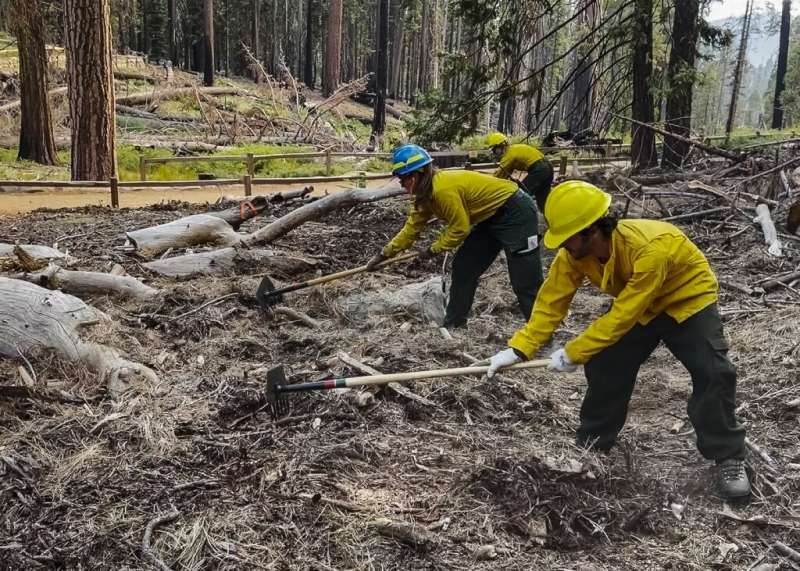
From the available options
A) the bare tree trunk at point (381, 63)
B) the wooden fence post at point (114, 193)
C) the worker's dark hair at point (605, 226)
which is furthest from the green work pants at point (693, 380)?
the bare tree trunk at point (381, 63)

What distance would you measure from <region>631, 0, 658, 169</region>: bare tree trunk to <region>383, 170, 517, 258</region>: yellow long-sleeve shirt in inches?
265

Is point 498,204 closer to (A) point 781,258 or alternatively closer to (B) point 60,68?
(A) point 781,258

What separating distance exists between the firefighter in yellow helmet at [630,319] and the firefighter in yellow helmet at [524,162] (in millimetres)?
4790

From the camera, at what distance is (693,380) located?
3.21 meters

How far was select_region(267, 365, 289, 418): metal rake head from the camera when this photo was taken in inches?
146

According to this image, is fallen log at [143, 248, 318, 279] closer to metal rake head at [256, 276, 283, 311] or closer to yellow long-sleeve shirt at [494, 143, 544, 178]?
metal rake head at [256, 276, 283, 311]

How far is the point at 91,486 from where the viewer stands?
121 inches

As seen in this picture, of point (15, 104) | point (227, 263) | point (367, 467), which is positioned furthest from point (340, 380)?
point (15, 104)

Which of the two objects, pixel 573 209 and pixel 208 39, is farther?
pixel 208 39

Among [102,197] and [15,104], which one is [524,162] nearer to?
[102,197]

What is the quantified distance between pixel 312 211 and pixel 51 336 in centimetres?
403

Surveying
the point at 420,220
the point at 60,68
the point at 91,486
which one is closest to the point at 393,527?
the point at 91,486

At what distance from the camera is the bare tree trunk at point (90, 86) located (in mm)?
10047

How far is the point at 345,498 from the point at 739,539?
171 centimetres
